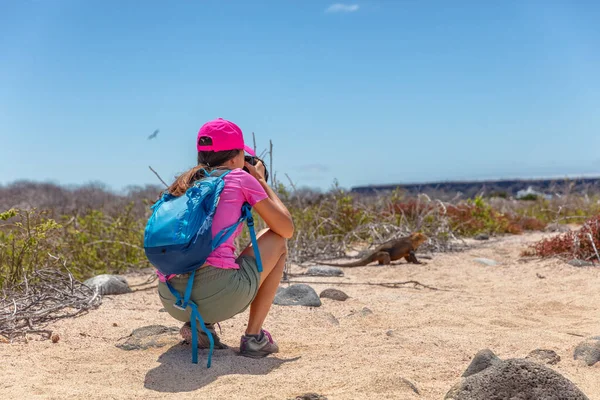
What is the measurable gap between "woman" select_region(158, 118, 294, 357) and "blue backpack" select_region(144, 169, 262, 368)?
74mm

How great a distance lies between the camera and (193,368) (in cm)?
354

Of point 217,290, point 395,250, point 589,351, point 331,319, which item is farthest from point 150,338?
point 395,250

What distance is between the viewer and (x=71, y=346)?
13.4 feet

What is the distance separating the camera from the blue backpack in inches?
129

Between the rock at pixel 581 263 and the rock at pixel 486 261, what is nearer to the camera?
the rock at pixel 581 263

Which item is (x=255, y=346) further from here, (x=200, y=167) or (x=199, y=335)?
(x=200, y=167)

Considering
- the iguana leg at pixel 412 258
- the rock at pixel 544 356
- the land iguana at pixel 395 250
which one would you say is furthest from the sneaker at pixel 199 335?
the iguana leg at pixel 412 258

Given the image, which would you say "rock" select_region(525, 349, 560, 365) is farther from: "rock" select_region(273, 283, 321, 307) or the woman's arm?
"rock" select_region(273, 283, 321, 307)

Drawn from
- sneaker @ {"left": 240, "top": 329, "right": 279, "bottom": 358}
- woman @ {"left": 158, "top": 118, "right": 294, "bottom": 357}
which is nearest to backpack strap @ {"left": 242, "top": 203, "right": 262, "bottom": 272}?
woman @ {"left": 158, "top": 118, "right": 294, "bottom": 357}

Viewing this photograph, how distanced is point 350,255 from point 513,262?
207 cm

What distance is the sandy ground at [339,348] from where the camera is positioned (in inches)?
126

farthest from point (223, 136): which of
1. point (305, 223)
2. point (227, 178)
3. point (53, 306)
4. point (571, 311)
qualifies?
point (305, 223)

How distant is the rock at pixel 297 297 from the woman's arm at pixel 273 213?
1621 millimetres

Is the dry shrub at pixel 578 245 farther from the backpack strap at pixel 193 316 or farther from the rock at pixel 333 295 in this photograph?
the backpack strap at pixel 193 316
